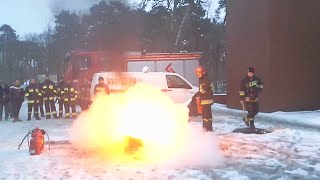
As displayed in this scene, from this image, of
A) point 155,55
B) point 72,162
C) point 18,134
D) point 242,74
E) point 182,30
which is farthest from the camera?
point 182,30

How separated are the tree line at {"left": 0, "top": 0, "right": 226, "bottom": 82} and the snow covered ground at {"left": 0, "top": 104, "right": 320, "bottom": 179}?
333cm

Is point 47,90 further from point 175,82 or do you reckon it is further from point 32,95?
point 175,82

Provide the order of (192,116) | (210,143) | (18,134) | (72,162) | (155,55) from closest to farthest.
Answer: (72,162) → (210,143) → (18,134) → (192,116) → (155,55)

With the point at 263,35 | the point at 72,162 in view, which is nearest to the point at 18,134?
the point at 72,162

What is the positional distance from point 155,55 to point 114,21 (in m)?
10.5

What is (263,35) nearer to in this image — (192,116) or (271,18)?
(271,18)

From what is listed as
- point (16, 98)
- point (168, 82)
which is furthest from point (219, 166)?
point (16, 98)

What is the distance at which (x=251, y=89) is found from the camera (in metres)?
12.9

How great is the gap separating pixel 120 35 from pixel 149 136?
2.94 metres

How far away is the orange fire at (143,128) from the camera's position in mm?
10047

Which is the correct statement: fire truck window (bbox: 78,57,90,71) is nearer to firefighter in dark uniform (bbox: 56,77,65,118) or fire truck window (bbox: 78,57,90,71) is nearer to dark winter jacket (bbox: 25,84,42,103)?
firefighter in dark uniform (bbox: 56,77,65,118)

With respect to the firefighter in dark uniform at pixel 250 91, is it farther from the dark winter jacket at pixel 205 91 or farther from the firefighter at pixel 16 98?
the firefighter at pixel 16 98

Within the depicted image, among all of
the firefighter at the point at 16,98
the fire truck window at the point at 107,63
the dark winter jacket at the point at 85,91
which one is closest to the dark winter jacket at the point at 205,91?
the fire truck window at the point at 107,63

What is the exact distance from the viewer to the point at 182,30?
130 ft
